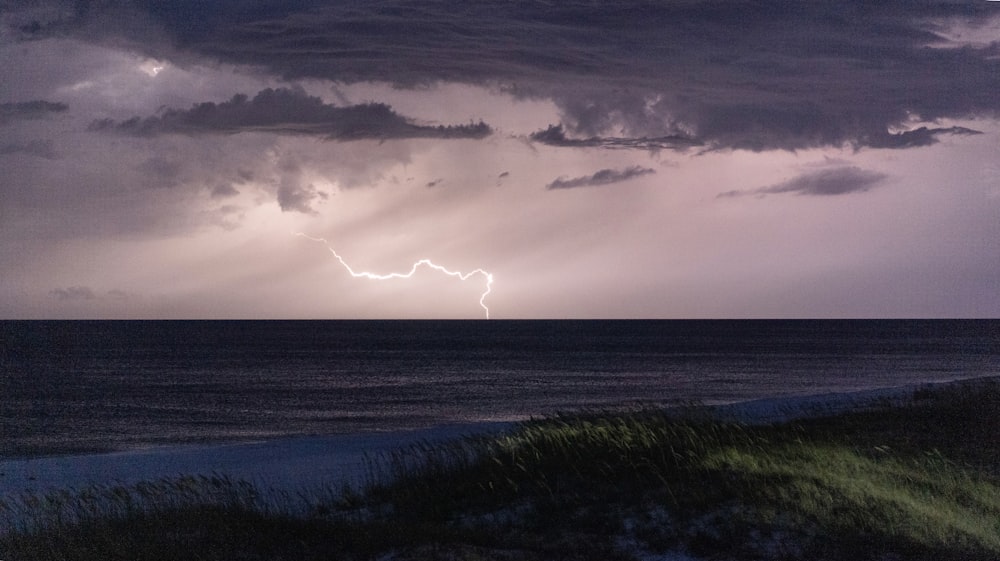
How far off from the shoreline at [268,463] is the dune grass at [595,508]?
10.8ft

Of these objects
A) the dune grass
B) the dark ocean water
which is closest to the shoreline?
the dune grass

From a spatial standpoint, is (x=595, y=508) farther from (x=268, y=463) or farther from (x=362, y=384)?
(x=362, y=384)

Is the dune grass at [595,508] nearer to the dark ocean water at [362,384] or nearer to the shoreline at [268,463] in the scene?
the shoreline at [268,463]

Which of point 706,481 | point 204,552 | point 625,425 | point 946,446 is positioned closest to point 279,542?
point 204,552

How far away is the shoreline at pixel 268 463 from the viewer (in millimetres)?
18344

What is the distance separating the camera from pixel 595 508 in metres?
11.0

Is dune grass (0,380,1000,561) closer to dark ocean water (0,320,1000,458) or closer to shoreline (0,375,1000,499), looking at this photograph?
shoreline (0,375,1000,499)

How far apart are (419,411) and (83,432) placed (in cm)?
1641

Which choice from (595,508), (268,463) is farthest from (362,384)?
(595,508)

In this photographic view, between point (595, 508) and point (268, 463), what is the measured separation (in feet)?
Result: 41.5

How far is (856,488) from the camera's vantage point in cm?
1114

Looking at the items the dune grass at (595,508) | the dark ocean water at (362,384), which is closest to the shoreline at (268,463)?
the dune grass at (595,508)

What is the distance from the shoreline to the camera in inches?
722

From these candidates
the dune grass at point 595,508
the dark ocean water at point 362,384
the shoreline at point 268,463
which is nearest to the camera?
the dune grass at point 595,508
